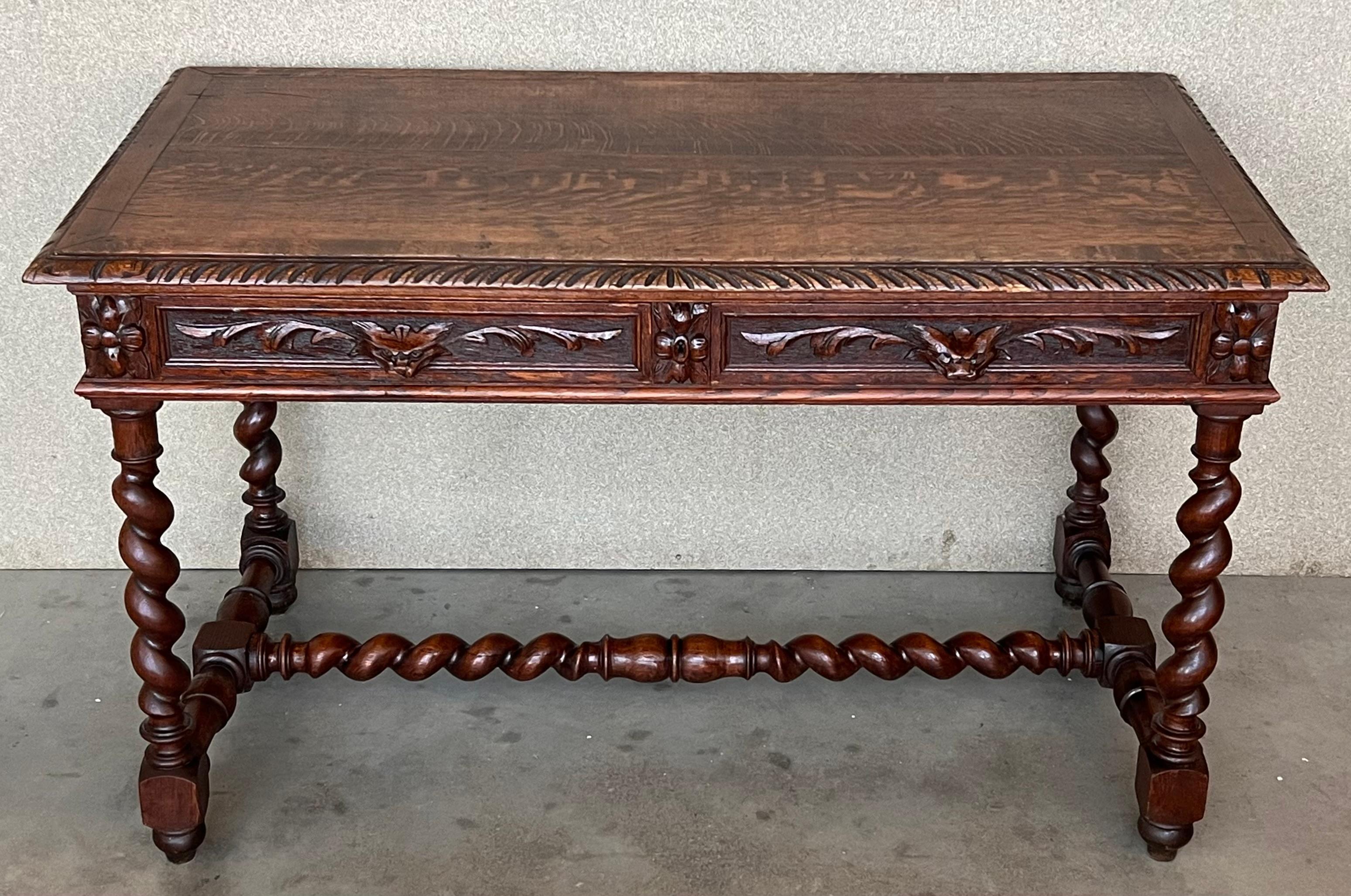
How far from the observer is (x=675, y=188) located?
7.47 feet

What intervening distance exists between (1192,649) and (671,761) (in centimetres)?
87

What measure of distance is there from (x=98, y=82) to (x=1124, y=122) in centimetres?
177

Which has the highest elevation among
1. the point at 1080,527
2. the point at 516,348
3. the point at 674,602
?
the point at 516,348

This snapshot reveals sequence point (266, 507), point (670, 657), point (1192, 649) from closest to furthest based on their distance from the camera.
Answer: point (1192, 649) < point (670, 657) < point (266, 507)

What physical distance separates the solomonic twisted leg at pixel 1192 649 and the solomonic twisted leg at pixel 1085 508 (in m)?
0.53

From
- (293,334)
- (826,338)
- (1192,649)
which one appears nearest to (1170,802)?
(1192,649)

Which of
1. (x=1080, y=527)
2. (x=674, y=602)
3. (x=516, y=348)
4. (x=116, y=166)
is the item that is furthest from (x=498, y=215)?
(x=1080, y=527)

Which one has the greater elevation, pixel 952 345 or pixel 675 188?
pixel 675 188

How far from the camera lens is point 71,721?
9.05ft

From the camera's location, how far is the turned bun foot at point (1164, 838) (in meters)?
2.45

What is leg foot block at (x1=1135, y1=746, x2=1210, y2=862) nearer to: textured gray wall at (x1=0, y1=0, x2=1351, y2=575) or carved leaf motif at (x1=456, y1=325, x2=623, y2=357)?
textured gray wall at (x1=0, y1=0, x2=1351, y2=575)

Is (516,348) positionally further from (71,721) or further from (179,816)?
(71,721)

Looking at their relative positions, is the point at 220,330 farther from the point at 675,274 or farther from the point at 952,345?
the point at 952,345

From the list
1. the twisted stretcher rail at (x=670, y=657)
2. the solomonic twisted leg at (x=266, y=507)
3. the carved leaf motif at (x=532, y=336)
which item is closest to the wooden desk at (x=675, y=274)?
the carved leaf motif at (x=532, y=336)
